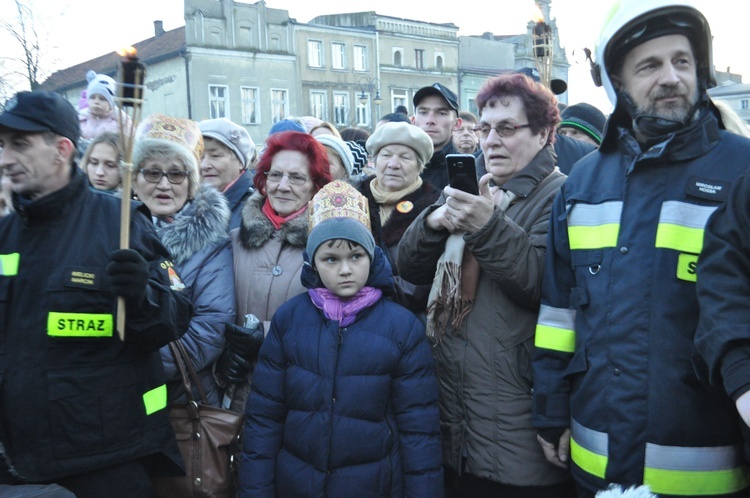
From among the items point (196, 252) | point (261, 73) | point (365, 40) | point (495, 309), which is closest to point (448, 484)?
point (495, 309)

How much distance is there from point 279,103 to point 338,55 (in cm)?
529

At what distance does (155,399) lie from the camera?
111 inches

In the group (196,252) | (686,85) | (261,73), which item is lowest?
(196,252)

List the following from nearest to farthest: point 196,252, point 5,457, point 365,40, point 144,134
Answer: point 5,457, point 196,252, point 144,134, point 365,40

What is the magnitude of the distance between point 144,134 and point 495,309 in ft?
7.37

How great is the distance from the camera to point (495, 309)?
279 cm

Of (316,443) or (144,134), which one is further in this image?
(144,134)

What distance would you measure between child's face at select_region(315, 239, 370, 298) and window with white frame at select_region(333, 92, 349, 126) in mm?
36181

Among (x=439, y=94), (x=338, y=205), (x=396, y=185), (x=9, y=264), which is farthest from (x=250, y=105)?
(x=9, y=264)

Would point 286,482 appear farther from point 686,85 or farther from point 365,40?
point 365,40

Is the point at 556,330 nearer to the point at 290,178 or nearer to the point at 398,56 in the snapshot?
the point at 290,178

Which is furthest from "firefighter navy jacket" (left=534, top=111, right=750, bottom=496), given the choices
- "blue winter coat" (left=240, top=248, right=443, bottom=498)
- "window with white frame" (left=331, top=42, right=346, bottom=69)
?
"window with white frame" (left=331, top=42, right=346, bottom=69)

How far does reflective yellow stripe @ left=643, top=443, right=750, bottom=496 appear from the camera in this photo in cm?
212

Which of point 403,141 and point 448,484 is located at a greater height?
point 403,141
